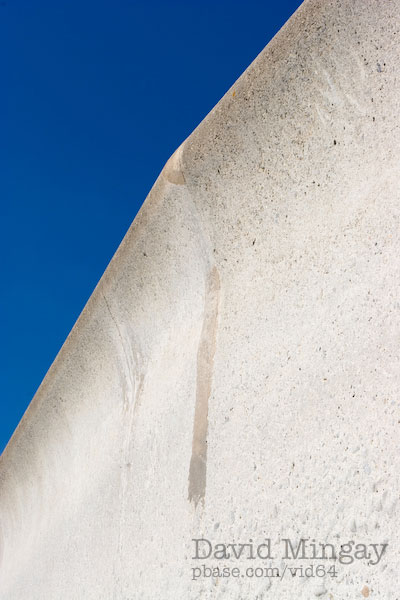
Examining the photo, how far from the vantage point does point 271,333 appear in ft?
5.14

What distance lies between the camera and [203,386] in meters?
1.82

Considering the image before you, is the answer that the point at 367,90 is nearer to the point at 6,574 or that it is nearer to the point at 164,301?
the point at 164,301

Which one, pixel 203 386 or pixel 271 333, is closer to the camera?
pixel 271 333

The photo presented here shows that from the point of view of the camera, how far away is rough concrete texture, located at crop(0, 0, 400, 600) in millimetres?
1240

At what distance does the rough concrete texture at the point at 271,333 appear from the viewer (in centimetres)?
124

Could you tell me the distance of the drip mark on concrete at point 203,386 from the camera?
170cm

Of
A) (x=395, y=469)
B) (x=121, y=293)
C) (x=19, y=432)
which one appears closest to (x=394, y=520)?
(x=395, y=469)

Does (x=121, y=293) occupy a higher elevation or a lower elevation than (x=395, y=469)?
higher

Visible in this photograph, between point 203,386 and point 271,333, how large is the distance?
0.34 m

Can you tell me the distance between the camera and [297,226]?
155cm

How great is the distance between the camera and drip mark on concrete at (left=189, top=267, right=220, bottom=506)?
170 centimetres

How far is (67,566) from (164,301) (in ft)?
4.17

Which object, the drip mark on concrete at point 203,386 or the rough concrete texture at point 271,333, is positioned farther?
the drip mark on concrete at point 203,386

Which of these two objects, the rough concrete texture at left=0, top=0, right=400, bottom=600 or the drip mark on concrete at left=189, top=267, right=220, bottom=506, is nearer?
the rough concrete texture at left=0, top=0, right=400, bottom=600
